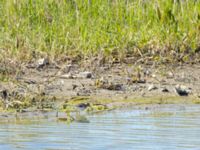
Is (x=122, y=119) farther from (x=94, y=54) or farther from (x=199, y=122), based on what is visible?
(x=94, y=54)

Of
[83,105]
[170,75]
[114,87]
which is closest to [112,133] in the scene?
[83,105]

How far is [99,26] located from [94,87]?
4.34 feet

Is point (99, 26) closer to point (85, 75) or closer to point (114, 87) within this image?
point (85, 75)

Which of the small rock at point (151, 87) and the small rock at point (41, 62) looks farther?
the small rock at point (41, 62)

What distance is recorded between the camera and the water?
5.28 meters

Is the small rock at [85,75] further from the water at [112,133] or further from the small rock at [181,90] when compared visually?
the water at [112,133]

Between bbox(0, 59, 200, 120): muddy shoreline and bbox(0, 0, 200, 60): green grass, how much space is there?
9.0 inches

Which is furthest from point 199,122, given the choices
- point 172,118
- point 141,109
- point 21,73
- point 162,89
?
point 21,73

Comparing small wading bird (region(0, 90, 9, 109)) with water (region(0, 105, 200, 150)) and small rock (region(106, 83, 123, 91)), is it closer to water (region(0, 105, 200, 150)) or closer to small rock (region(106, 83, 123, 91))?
water (region(0, 105, 200, 150))

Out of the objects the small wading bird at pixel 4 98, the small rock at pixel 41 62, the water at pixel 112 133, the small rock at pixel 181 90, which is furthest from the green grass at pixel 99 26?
the water at pixel 112 133

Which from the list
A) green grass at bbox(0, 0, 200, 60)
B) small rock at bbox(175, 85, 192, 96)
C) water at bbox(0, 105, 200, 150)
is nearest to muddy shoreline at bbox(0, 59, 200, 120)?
small rock at bbox(175, 85, 192, 96)

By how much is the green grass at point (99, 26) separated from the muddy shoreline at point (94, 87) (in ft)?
0.75

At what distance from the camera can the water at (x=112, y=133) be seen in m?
5.28

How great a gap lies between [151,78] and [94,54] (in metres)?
0.65
